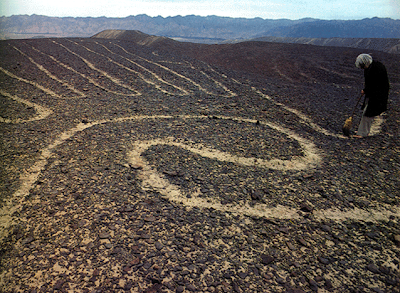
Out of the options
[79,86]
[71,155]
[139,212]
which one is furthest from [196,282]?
[79,86]

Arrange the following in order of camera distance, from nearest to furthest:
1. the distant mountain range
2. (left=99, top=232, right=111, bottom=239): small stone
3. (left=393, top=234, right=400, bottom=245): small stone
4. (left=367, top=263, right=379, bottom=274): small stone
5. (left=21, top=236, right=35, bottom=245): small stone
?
(left=367, top=263, right=379, bottom=274): small stone → (left=21, top=236, right=35, bottom=245): small stone → (left=99, top=232, right=111, bottom=239): small stone → (left=393, top=234, right=400, bottom=245): small stone → the distant mountain range

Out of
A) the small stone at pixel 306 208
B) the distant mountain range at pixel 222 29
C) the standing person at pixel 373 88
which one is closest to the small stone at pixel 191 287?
the small stone at pixel 306 208

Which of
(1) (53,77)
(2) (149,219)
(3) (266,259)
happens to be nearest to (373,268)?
(3) (266,259)

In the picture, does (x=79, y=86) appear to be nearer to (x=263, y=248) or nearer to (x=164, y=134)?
(x=164, y=134)

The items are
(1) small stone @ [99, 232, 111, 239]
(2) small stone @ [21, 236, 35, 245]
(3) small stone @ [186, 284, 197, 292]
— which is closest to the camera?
(3) small stone @ [186, 284, 197, 292]

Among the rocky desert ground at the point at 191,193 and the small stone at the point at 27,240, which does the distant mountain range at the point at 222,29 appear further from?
the small stone at the point at 27,240

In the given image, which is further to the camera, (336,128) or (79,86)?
(79,86)

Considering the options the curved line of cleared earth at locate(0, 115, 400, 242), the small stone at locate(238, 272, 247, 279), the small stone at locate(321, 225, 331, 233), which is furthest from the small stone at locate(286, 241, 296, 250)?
the small stone at locate(238, 272, 247, 279)

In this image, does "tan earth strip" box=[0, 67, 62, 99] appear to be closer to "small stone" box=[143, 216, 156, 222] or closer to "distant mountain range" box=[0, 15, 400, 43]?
"small stone" box=[143, 216, 156, 222]
